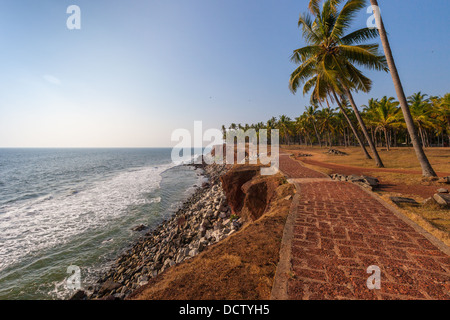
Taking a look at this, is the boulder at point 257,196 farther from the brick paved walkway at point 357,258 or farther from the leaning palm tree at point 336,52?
the leaning palm tree at point 336,52

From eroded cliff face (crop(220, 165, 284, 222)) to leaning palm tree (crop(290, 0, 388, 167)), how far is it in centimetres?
802

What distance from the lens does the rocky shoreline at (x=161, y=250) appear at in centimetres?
705

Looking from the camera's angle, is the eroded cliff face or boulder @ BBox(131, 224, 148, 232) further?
boulder @ BBox(131, 224, 148, 232)

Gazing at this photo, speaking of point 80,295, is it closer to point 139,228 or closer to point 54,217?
point 139,228

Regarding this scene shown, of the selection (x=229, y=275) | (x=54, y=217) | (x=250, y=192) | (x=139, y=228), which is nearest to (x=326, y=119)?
(x=250, y=192)

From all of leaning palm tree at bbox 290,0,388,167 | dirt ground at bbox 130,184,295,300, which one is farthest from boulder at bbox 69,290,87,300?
leaning palm tree at bbox 290,0,388,167

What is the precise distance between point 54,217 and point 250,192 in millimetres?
16198

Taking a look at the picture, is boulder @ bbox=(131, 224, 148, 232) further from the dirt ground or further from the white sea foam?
the dirt ground

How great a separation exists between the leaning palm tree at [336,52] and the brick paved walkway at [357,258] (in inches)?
403

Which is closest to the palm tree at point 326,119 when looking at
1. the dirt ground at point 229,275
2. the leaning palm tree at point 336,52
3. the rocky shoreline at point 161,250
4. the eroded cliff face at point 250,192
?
the leaning palm tree at point 336,52

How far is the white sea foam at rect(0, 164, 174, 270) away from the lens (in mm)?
10227
